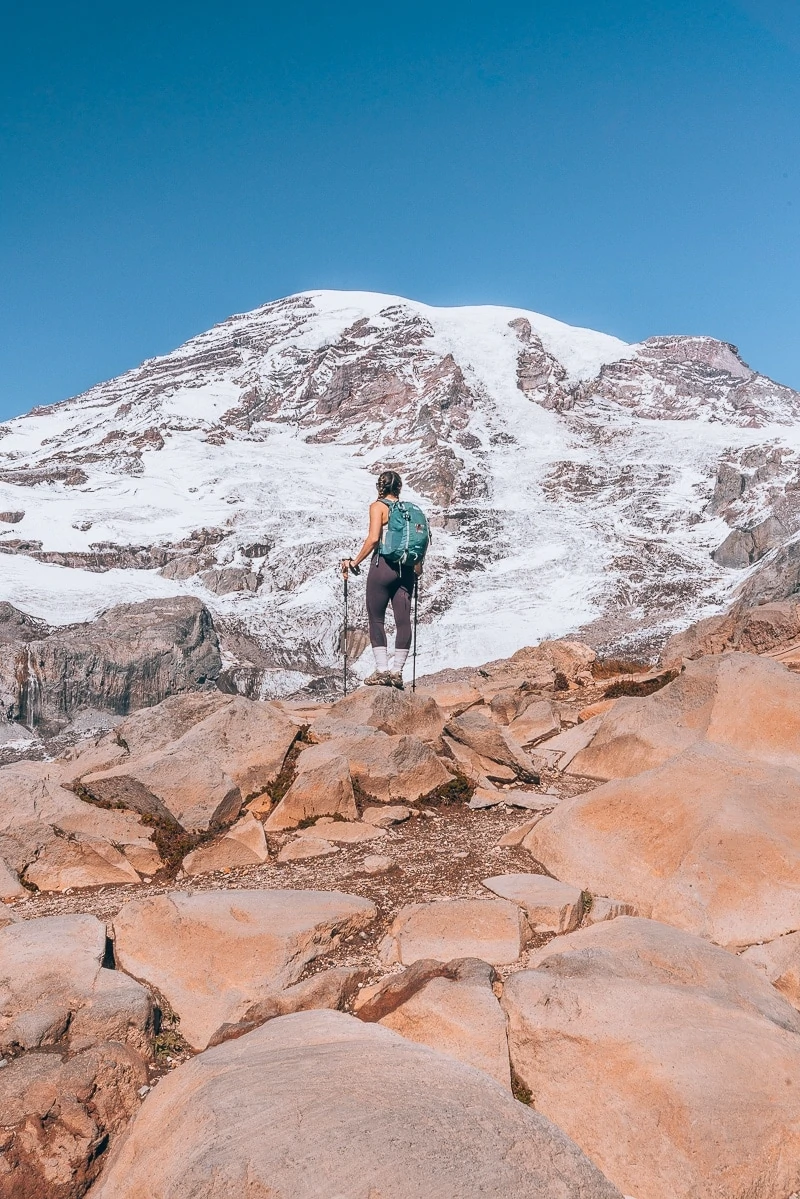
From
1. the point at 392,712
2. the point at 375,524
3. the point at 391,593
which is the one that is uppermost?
the point at 375,524

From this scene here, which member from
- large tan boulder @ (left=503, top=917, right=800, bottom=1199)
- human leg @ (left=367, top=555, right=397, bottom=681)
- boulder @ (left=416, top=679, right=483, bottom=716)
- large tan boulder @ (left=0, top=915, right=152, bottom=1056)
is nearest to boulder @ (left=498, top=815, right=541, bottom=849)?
large tan boulder @ (left=503, top=917, right=800, bottom=1199)

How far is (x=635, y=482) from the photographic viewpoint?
79.6 meters

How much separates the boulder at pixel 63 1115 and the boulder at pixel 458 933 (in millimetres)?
1507

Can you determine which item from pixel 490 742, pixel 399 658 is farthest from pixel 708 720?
pixel 399 658

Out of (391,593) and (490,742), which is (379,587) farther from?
(490,742)

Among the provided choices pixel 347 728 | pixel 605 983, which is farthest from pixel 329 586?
pixel 605 983

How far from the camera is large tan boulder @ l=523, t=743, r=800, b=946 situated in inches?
192

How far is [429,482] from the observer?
80.4 m

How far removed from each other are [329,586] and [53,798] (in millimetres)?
50194

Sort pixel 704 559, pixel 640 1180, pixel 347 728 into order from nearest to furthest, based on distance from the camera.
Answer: pixel 640 1180
pixel 347 728
pixel 704 559

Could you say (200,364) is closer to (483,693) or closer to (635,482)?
(635,482)

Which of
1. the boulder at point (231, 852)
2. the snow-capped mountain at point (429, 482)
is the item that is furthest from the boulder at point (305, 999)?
the snow-capped mountain at point (429, 482)

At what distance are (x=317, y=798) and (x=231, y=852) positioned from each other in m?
0.82

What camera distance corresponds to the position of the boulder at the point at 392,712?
28.9ft
